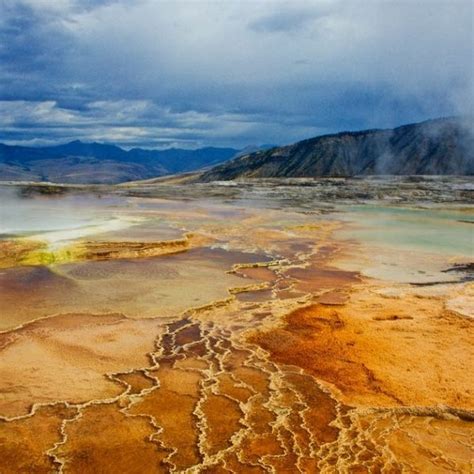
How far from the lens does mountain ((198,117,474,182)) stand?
9094cm

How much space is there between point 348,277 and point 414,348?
4.88 metres

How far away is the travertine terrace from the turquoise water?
340cm

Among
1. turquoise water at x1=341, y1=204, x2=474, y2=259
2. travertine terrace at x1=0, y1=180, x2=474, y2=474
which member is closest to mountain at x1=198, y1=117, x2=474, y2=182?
turquoise water at x1=341, y1=204, x2=474, y2=259

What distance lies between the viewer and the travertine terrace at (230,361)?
5289 mm

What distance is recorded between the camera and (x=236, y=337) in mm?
8422

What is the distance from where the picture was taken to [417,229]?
23375 mm

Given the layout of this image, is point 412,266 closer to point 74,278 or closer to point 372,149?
point 74,278

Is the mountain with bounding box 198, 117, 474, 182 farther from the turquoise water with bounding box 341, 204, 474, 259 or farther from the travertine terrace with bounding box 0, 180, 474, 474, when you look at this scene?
the travertine terrace with bounding box 0, 180, 474, 474

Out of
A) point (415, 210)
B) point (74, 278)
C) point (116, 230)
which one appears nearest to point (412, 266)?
point (74, 278)

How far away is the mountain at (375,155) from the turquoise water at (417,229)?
193 ft

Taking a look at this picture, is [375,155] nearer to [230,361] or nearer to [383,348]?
[383,348]

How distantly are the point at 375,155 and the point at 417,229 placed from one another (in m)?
83.9

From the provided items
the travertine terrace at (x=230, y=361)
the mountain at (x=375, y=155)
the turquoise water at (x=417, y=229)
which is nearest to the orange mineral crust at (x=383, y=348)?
the travertine terrace at (x=230, y=361)

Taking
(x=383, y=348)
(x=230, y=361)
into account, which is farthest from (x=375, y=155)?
(x=230, y=361)
